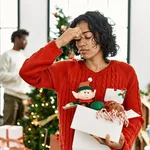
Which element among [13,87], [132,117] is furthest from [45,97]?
[132,117]

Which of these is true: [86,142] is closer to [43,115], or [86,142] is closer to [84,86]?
[84,86]

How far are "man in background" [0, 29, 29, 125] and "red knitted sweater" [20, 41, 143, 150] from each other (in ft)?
10.1

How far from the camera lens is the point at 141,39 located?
5.23 metres

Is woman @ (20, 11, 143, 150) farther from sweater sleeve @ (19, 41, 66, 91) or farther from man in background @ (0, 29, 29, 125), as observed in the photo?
man in background @ (0, 29, 29, 125)

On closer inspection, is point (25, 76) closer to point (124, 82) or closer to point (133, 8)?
point (124, 82)

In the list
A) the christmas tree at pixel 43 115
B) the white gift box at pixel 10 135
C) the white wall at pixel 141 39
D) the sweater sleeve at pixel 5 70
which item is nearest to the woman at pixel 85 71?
the white gift box at pixel 10 135

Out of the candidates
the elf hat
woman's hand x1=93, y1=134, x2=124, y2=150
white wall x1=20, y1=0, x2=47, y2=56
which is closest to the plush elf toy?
the elf hat

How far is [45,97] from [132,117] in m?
2.29

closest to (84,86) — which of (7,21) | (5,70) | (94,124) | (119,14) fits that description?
(94,124)

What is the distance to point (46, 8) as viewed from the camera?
18.3 feet

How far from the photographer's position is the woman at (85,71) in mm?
1404

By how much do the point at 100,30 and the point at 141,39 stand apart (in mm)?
3900

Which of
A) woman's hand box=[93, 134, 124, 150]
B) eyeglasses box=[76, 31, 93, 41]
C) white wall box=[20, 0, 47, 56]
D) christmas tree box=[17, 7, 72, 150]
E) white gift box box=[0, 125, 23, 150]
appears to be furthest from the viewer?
white wall box=[20, 0, 47, 56]

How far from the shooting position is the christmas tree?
3550 mm
